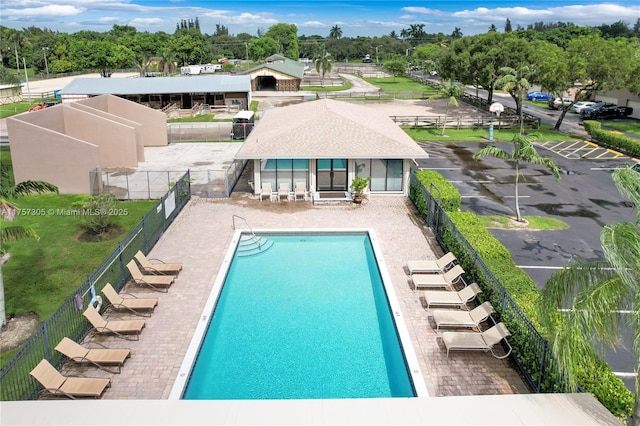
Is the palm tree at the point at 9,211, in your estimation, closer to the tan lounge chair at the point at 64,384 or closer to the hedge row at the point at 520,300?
the tan lounge chair at the point at 64,384

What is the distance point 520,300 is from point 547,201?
15387mm

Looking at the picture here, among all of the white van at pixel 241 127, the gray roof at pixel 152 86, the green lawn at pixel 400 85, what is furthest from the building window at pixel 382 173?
the green lawn at pixel 400 85

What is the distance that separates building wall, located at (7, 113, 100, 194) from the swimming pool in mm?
12650

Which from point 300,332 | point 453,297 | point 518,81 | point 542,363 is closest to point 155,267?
point 300,332

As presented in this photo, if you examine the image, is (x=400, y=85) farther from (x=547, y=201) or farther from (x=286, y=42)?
(x=286, y=42)

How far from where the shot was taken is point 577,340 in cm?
843

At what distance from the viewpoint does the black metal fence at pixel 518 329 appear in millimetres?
11742

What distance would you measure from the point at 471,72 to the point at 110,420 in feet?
179

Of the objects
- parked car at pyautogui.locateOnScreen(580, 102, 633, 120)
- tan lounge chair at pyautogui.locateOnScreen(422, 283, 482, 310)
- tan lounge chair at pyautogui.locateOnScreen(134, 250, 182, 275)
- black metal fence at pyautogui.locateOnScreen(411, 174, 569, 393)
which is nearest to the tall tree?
parked car at pyautogui.locateOnScreen(580, 102, 633, 120)

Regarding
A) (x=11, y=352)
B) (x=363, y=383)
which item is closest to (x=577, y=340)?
(x=363, y=383)

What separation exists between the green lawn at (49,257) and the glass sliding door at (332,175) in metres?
8.79

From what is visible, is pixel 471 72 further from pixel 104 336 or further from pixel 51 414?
pixel 51 414

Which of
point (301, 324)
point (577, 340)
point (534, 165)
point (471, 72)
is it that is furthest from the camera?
point (471, 72)

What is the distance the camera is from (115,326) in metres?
14.5
